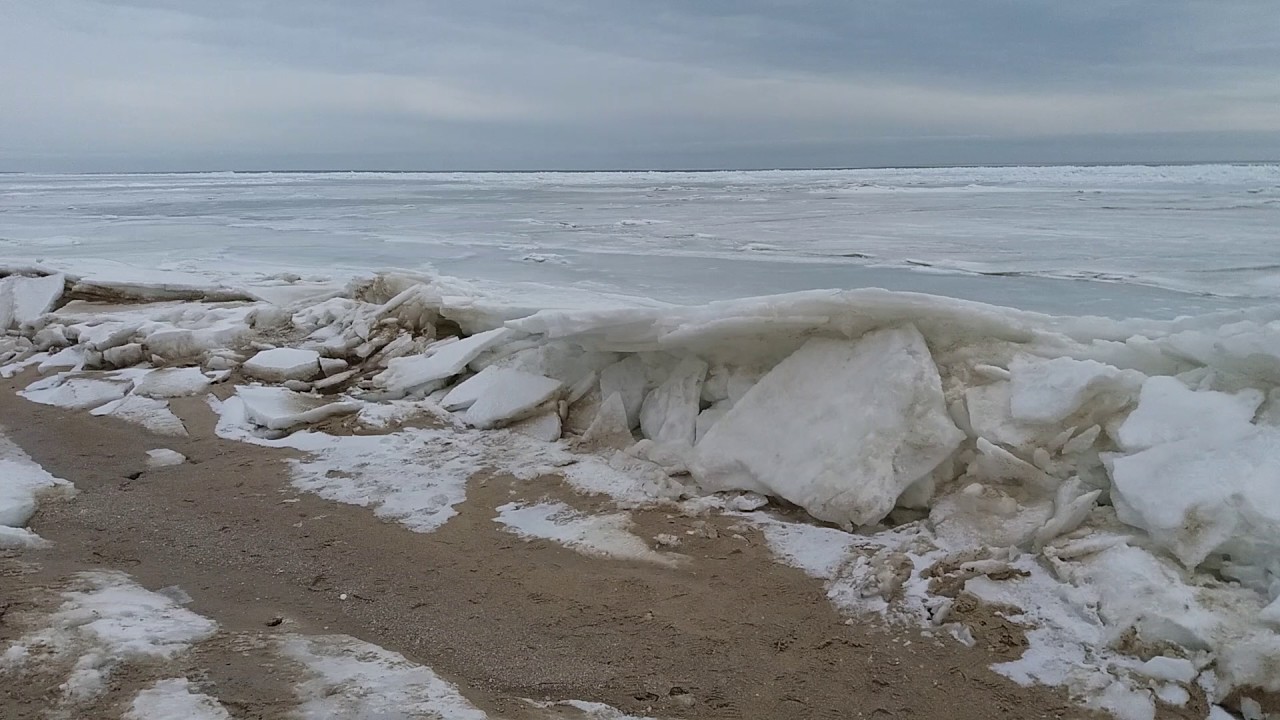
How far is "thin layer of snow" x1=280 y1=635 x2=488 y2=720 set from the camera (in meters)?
2.39

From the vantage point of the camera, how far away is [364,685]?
2523 millimetres

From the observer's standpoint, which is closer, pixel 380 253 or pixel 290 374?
pixel 290 374

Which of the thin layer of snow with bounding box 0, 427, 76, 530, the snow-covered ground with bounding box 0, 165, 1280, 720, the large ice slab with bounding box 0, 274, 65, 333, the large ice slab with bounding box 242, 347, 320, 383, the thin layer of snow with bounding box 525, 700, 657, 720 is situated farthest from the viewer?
the large ice slab with bounding box 0, 274, 65, 333

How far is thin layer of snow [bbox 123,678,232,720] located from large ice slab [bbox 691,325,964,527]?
2.53m

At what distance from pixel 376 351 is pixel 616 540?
3.77 metres

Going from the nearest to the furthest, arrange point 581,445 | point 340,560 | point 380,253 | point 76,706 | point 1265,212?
point 76,706, point 340,560, point 581,445, point 380,253, point 1265,212

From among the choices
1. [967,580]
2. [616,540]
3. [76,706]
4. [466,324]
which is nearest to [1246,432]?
[967,580]

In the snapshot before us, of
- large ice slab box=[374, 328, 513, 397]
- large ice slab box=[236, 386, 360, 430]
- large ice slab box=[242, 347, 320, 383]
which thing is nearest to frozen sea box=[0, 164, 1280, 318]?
large ice slab box=[374, 328, 513, 397]

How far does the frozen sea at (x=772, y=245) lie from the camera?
29.4ft

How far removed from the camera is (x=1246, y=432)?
318 cm

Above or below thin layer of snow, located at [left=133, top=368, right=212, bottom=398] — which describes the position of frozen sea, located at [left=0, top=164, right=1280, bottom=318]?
above

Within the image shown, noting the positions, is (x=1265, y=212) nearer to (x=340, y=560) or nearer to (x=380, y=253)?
(x=380, y=253)

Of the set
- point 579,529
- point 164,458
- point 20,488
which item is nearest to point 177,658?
point 579,529

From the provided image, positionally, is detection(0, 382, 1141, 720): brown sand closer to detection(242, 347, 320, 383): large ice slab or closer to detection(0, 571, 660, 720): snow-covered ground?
detection(0, 571, 660, 720): snow-covered ground
